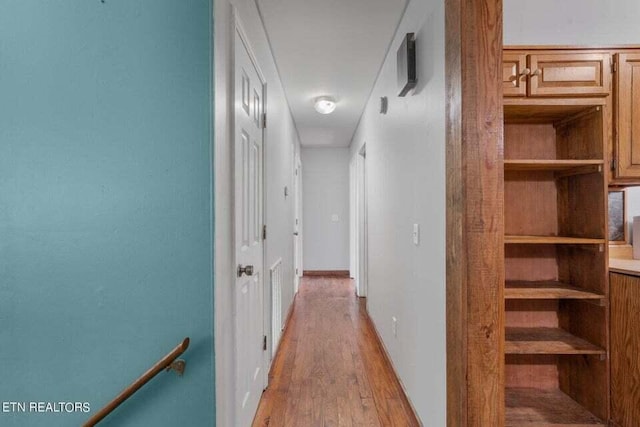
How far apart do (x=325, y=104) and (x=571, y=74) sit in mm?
2500

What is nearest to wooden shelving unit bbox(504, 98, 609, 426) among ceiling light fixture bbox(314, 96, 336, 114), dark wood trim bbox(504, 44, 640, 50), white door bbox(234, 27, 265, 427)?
dark wood trim bbox(504, 44, 640, 50)

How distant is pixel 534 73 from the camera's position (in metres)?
1.69

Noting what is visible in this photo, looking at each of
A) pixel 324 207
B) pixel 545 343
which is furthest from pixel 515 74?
pixel 324 207

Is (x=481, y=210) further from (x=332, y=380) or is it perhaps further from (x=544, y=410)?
(x=332, y=380)

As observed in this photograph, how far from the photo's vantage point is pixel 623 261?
1879 millimetres

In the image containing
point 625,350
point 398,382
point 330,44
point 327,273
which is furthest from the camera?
point 327,273

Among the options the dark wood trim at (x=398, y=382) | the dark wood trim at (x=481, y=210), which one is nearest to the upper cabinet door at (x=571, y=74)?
the dark wood trim at (x=481, y=210)

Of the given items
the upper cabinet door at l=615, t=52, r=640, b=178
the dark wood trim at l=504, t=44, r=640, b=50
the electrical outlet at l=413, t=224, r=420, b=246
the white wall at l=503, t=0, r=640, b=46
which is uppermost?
the white wall at l=503, t=0, r=640, b=46

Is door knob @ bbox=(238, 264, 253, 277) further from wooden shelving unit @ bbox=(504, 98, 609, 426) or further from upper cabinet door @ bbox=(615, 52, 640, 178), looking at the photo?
upper cabinet door @ bbox=(615, 52, 640, 178)

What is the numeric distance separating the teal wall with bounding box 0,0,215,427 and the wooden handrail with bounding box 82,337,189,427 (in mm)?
86

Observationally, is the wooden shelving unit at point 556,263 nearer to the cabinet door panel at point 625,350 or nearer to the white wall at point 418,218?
the cabinet door panel at point 625,350

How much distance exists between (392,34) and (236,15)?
139 centimetres

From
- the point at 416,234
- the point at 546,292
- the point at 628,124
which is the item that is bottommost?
the point at 546,292

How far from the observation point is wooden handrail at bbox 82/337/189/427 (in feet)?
3.67
